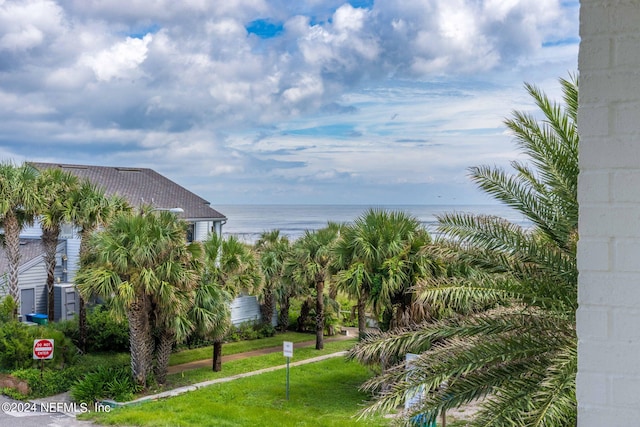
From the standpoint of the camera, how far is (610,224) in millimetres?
1664

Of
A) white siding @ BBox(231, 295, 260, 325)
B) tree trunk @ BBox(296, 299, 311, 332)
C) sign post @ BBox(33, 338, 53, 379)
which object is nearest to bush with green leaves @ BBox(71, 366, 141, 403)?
sign post @ BBox(33, 338, 53, 379)

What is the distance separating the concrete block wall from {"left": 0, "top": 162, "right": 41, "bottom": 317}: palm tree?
18.8 metres

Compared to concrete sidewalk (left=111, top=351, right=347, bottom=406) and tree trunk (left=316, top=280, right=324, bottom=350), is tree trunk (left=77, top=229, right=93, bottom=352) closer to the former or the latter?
concrete sidewalk (left=111, top=351, right=347, bottom=406)

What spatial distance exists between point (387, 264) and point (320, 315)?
28.8 feet

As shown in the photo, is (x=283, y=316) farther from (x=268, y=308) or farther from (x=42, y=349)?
(x=42, y=349)

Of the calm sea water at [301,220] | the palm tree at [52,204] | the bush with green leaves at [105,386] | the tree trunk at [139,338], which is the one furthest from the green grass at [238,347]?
the calm sea water at [301,220]

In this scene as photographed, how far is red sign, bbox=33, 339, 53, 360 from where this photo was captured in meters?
14.7

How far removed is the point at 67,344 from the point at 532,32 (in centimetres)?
1540

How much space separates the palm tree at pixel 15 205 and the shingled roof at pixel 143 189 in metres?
6.89

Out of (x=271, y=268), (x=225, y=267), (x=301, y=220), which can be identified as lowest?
(x=271, y=268)

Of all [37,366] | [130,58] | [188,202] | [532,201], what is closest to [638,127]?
[532,201]

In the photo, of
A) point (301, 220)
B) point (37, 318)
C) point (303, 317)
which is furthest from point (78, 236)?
point (301, 220)

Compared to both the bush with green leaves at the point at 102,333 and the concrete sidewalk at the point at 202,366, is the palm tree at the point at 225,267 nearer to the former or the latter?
→ the concrete sidewalk at the point at 202,366

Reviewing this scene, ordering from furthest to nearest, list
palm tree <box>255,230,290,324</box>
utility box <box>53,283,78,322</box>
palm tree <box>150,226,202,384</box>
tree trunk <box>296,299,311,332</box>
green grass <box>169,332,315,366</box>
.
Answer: tree trunk <box>296,299,311,332</box>
palm tree <box>255,230,290,324</box>
utility box <box>53,283,78,322</box>
green grass <box>169,332,315,366</box>
palm tree <box>150,226,202,384</box>
